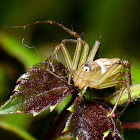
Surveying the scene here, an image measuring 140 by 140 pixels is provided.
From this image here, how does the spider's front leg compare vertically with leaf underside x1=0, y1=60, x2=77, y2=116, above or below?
above

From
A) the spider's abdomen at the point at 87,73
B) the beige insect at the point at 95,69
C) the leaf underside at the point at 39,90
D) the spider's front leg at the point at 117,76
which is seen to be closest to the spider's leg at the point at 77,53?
the beige insect at the point at 95,69

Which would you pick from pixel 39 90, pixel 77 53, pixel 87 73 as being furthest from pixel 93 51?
pixel 39 90

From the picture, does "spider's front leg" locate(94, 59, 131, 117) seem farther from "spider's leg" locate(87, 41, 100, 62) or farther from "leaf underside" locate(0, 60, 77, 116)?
"leaf underside" locate(0, 60, 77, 116)

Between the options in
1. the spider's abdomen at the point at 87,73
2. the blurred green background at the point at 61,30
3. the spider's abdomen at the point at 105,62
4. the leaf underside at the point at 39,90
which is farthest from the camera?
the blurred green background at the point at 61,30

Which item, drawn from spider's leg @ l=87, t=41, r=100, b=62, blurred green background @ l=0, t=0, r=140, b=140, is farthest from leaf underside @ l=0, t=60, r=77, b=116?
blurred green background @ l=0, t=0, r=140, b=140

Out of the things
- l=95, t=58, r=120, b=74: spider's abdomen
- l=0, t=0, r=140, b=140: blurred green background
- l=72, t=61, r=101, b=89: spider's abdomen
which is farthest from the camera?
l=0, t=0, r=140, b=140: blurred green background

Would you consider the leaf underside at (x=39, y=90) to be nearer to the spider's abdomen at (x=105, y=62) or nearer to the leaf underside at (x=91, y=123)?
the leaf underside at (x=91, y=123)

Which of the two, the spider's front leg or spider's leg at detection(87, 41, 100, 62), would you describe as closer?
the spider's front leg

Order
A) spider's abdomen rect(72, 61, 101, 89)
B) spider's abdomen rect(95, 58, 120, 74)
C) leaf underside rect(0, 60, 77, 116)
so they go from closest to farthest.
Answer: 1. leaf underside rect(0, 60, 77, 116)
2. spider's abdomen rect(72, 61, 101, 89)
3. spider's abdomen rect(95, 58, 120, 74)
